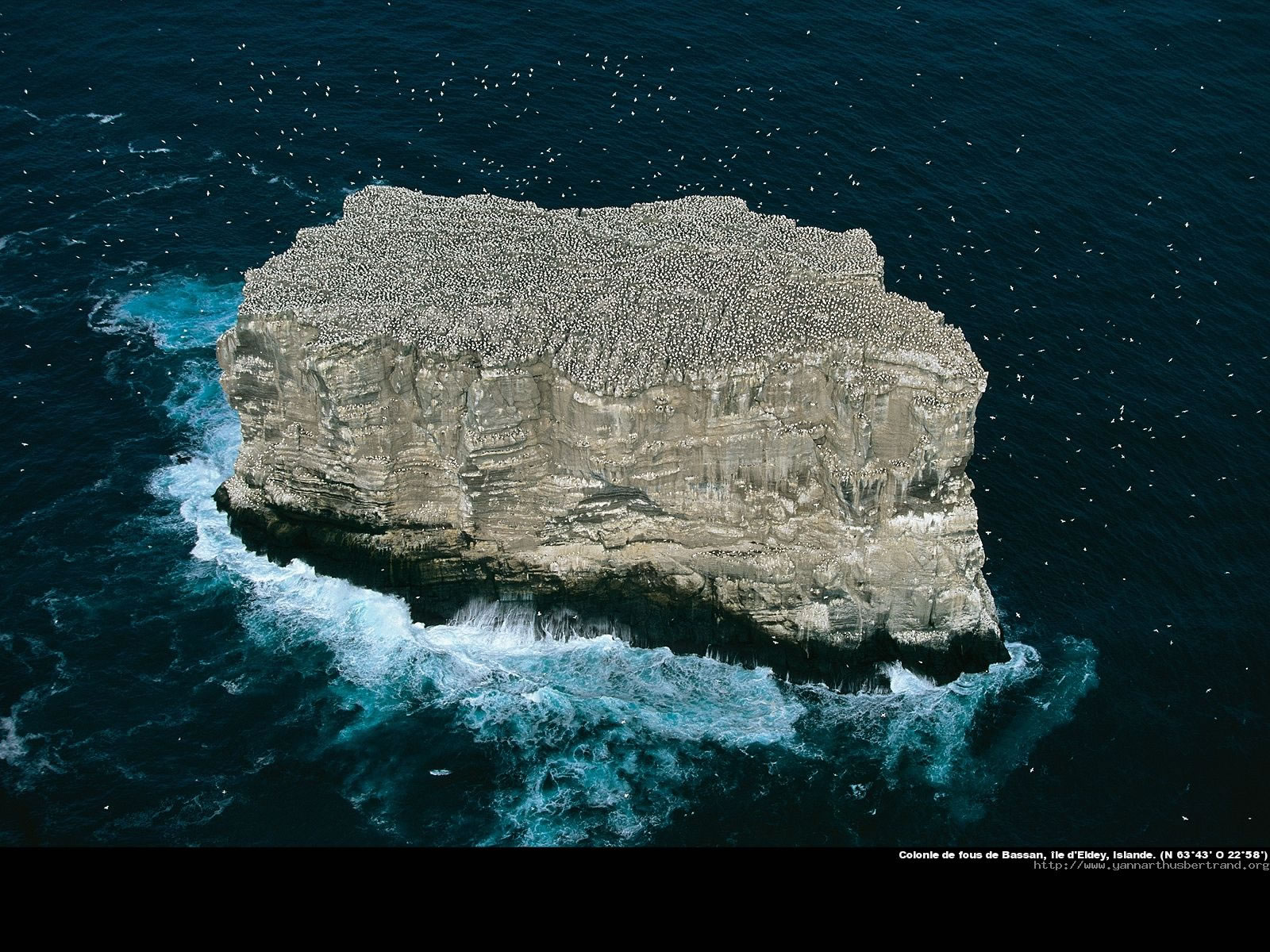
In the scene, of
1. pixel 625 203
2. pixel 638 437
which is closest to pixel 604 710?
pixel 638 437

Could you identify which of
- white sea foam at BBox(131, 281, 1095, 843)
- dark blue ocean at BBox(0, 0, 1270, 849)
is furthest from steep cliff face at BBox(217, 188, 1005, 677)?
dark blue ocean at BBox(0, 0, 1270, 849)

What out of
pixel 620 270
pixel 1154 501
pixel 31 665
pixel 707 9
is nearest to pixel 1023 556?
pixel 1154 501

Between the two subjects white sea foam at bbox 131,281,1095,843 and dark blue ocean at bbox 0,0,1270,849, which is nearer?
white sea foam at bbox 131,281,1095,843

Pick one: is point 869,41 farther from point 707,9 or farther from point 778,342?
point 778,342

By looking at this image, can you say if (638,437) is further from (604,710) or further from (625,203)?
(625,203)

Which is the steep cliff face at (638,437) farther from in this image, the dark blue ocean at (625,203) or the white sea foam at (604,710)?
the dark blue ocean at (625,203)

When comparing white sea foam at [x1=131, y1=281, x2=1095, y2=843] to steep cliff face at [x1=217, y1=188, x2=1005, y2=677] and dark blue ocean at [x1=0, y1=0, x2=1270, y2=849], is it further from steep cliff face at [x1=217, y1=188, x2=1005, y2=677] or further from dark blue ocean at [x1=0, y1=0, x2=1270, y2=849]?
steep cliff face at [x1=217, y1=188, x2=1005, y2=677]

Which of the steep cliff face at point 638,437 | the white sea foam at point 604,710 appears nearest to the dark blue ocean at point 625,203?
the white sea foam at point 604,710
